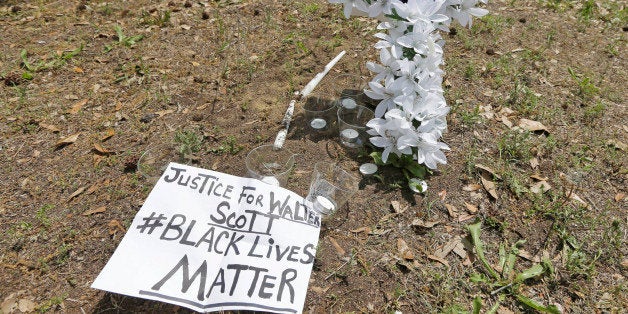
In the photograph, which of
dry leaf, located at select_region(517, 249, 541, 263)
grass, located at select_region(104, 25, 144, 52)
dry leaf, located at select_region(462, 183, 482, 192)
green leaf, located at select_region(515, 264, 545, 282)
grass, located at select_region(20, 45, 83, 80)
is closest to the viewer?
green leaf, located at select_region(515, 264, 545, 282)

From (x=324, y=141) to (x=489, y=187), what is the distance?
1.17 m

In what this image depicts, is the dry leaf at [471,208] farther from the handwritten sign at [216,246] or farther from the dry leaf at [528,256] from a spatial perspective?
the handwritten sign at [216,246]

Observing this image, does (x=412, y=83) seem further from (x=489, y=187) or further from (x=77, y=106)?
(x=77, y=106)

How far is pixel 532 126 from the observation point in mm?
3314

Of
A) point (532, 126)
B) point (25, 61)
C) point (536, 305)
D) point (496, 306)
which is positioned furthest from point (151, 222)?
point (532, 126)

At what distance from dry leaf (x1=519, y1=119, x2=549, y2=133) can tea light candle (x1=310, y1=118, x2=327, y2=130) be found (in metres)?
1.55

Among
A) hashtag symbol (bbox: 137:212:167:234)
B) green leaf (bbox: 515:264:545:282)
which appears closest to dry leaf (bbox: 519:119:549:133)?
green leaf (bbox: 515:264:545:282)

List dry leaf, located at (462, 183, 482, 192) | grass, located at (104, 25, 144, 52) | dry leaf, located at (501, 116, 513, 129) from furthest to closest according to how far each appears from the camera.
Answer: grass, located at (104, 25, 144, 52)
dry leaf, located at (501, 116, 513, 129)
dry leaf, located at (462, 183, 482, 192)

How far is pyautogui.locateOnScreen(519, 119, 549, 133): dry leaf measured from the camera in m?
3.29

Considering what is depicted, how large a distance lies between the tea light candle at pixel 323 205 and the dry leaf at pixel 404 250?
44cm

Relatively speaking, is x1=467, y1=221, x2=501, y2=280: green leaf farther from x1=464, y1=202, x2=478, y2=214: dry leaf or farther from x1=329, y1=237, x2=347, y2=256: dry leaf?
x1=329, y1=237, x2=347, y2=256: dry leaf

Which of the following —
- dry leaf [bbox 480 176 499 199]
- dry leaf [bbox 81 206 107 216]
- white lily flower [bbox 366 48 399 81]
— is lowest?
dry leaf [bbox 480 176 499 199]

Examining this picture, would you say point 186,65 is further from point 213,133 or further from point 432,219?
point 432,219

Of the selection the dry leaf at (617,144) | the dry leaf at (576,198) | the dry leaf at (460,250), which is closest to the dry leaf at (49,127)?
the dry leaf at (460,250)
